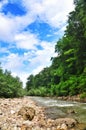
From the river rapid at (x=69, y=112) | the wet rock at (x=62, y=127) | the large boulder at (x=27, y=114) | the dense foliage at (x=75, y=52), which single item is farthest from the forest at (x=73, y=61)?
the wet rock at (x=62, y=127)

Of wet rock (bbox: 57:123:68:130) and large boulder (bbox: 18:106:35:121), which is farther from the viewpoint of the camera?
large boulder (bbox: 18:106:35:121)

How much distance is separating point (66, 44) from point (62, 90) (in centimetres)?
855

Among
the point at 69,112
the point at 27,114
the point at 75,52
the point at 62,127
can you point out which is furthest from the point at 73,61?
the point at 62,127

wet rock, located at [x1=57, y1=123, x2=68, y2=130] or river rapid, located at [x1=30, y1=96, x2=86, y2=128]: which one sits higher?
river rapid, located at [x1=30, y1=96, x2=86, y2=128]

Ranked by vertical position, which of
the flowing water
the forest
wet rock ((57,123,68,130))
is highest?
the forest

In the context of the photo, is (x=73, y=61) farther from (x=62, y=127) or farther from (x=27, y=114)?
(x=62, y=127)

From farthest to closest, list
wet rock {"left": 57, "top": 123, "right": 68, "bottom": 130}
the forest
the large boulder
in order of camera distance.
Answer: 1. the forest
2. the large boulder
3. wet rock {"left": 57, "top": 123, "right": 68, "bottom": 130}

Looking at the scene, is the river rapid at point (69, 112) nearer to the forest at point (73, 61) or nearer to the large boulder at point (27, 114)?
the large boulder at point (27, 114)

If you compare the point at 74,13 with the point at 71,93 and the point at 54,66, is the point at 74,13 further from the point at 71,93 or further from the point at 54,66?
the point at 54,66

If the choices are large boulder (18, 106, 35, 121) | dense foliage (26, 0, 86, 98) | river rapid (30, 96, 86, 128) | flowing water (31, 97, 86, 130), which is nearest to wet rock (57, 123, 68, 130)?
flowing water (31, 97, 86, 130)

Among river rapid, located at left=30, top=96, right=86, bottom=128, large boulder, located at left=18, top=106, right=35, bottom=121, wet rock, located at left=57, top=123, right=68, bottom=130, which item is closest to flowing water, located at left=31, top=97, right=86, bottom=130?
river rapid, located at left=30, top=96, right=86, bottom=128

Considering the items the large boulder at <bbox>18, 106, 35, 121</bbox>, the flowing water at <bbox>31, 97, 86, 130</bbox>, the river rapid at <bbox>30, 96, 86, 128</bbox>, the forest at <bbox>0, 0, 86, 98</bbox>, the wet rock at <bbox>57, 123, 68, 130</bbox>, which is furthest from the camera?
the forest at <bbox>0, 0, 86, 98</bbox>

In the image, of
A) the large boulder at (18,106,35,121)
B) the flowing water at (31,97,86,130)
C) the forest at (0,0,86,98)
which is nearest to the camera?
the large boulder at (18,106,35,121)

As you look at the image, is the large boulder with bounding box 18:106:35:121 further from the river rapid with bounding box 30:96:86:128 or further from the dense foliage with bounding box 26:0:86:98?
the dense foliage with bounding box 26:0:86:98
